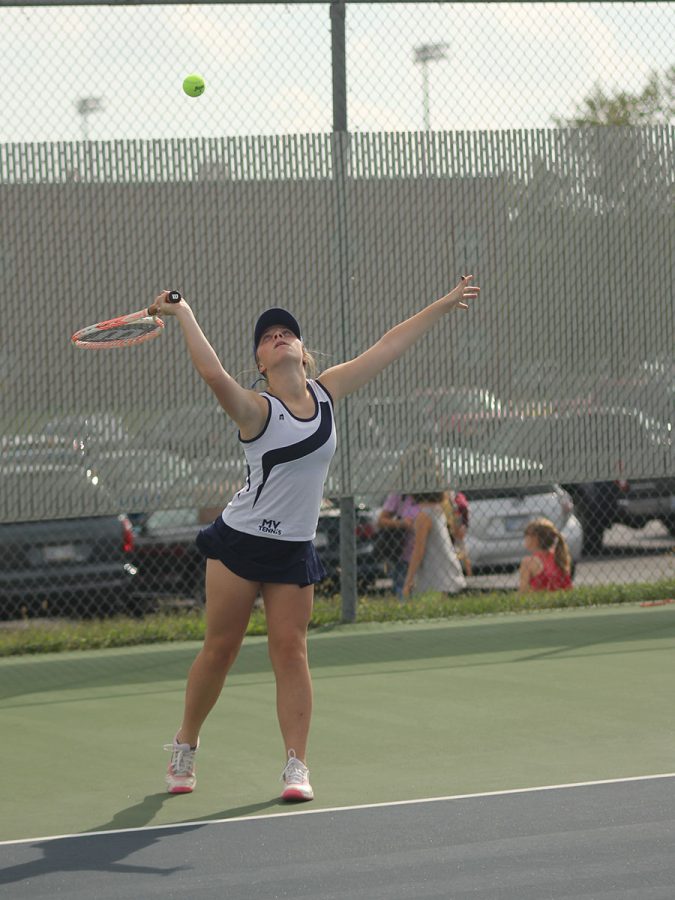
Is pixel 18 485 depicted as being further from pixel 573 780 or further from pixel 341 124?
pixel 573 780

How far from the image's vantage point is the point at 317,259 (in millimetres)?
9688

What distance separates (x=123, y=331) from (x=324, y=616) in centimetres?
401

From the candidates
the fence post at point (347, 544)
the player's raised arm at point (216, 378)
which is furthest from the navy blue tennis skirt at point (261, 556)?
the fence post at point (347, 544)

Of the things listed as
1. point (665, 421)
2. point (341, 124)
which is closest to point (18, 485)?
point (341, 124)

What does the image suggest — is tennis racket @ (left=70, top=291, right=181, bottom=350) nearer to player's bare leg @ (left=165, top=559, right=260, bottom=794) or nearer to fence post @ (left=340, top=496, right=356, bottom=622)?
player's bare leg @ (left=165, top=559, right=260, bottom=794)

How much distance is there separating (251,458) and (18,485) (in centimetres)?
351

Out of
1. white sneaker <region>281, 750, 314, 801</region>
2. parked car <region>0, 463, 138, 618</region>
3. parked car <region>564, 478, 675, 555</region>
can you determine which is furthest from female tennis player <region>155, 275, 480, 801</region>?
parked car <region>564, 478, 675, 555</region>

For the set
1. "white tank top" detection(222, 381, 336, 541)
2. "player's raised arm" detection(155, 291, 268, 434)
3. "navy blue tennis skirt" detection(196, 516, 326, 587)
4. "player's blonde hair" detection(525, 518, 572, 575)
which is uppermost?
"player's raised arm" detection(155, 291, 268, 434)

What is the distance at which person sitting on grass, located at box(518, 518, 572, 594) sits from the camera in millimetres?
10930

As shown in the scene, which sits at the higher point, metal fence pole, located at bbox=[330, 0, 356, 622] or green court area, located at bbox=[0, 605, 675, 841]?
metal fence pole, located at bbox=[330, 0, 356, 622]

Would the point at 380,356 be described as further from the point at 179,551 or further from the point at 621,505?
the point at 621,505

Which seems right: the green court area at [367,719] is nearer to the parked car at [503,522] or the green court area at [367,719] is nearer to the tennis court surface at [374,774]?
the tennis court surface at [374,774]

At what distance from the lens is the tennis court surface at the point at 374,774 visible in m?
4.91

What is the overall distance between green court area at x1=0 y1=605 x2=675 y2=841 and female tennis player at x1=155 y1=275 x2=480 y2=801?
0.95 ft
